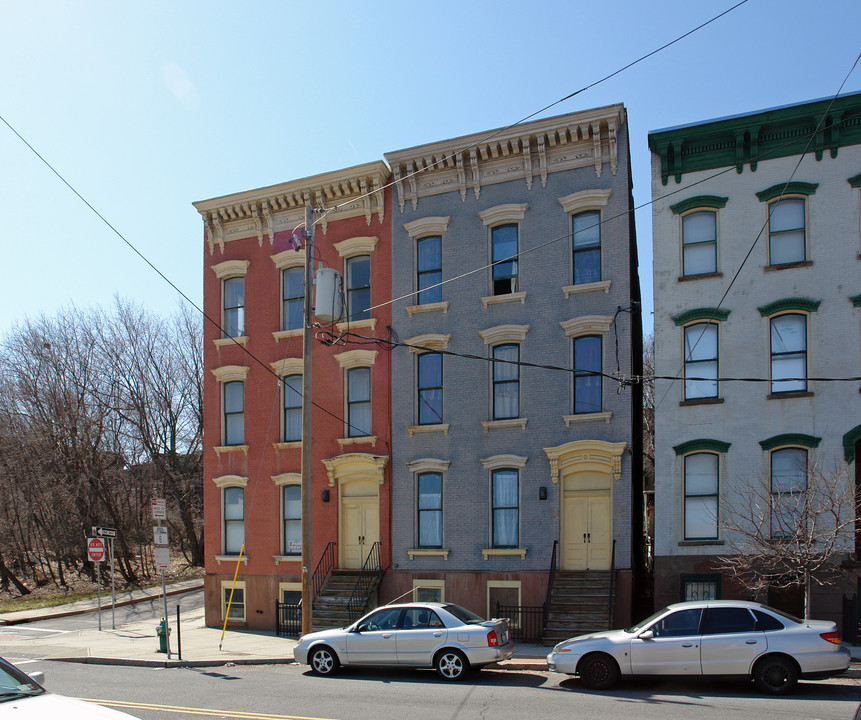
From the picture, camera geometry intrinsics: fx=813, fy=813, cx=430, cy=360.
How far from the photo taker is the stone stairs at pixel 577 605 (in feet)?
59.3

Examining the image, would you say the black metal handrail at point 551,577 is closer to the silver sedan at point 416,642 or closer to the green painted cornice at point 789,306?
the silver sedan at point 416,642

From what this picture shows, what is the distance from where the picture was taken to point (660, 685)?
42.0 feet

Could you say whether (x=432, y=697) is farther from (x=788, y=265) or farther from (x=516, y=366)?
(x=788, y=265)

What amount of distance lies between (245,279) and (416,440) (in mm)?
7806

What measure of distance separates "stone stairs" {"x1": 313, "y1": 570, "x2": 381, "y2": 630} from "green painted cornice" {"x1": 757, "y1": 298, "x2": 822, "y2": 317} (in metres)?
11.8

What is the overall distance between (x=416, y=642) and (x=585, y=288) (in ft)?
33.4

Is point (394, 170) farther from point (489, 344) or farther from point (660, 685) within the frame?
point (660, 685)

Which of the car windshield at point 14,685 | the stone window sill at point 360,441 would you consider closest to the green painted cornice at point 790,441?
the stone window sill at point 360,441

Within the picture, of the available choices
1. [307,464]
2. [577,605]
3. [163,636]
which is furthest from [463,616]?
[163,636]

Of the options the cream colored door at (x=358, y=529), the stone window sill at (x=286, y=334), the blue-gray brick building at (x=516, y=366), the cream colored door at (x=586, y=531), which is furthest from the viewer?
the stone window sill at (x=286, y=334)

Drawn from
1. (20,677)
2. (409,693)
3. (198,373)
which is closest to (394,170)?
(409,693)

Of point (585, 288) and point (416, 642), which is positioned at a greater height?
point (585, 288)

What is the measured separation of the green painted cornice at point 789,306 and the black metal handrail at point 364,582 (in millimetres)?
11538

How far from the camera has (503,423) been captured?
68.7 ft
